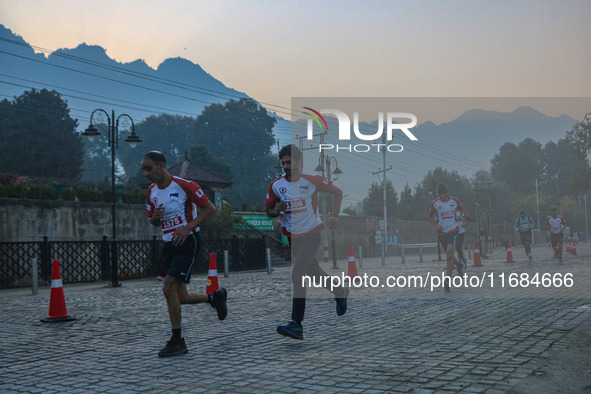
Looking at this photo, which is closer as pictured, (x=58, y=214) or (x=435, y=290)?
(x=435, y=290)

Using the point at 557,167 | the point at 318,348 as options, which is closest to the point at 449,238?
the point at 318,348

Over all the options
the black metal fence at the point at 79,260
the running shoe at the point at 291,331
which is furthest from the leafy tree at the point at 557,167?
the running shoe at the point at 291,331

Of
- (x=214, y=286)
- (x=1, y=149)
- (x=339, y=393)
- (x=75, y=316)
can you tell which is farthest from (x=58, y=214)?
(x=1, y=149)

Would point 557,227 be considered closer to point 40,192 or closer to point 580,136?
point 40,192

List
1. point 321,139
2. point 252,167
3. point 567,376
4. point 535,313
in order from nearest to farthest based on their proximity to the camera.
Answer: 1. point 567,376
2. point 535,313
3. point 321,139
4. point 252,167

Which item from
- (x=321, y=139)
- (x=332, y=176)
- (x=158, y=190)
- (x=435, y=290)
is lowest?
(x=435, y=290)

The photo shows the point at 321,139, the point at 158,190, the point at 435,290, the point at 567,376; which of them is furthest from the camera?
the point at 321,139

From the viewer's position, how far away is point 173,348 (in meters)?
5.22

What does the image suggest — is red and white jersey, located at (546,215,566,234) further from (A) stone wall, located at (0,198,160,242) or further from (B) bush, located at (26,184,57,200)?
(B) bush, located at (26,184,57,200)

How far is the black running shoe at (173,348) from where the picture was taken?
517 centimetres

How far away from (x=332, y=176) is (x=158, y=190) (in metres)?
36.3

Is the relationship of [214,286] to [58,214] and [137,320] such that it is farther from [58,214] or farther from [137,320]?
[58,214]

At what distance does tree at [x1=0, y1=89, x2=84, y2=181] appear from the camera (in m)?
47.5

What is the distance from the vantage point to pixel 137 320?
8.02 m
